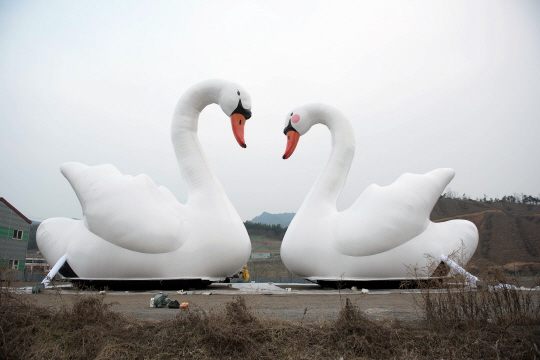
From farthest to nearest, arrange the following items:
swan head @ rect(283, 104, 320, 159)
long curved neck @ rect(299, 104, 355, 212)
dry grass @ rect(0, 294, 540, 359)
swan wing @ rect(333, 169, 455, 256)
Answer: swan head @ rect(283, 104, 320, 159)
long curved neck @ rect(299, 104, 355, 212)
swan wing @ rect(333, 169, 455, 256)
dry grass @ rect(0, 294, 540, 359)

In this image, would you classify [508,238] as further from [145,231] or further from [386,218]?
[145,231]

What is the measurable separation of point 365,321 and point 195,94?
10.3m

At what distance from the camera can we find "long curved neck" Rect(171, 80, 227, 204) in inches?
501

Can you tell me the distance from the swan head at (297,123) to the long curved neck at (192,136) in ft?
9.25

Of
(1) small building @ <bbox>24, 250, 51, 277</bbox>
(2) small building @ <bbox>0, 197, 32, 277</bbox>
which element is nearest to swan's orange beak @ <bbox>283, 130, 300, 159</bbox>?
(1) small building @ <bbox>24, 250, 51, 277</bbox>

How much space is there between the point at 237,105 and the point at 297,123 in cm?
252

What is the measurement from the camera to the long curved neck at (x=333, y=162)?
43.4 ft

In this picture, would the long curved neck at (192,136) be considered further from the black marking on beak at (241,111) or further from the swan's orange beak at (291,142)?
the swan's orange beak at (291,142)

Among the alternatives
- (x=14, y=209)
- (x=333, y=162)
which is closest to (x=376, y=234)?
(x=333, y=162)

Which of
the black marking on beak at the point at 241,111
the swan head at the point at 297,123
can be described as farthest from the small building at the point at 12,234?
the swan head at the point at 297,123

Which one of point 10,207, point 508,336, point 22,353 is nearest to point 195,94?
point 22,353

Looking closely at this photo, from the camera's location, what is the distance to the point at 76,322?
488cm

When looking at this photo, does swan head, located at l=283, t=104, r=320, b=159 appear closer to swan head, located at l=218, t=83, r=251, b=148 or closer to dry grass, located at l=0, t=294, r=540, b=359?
swan head, located at l=218, t=83, r=251, b=148

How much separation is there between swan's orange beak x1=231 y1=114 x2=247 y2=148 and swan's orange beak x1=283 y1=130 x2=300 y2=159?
6.71ft
